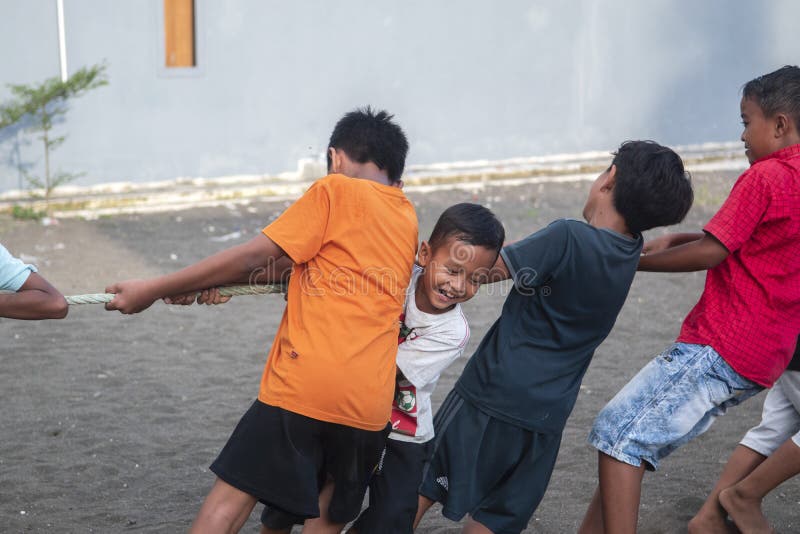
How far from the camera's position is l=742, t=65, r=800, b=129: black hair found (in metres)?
2.99

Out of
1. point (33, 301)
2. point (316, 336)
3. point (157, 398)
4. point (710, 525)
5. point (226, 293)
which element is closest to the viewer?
point (316, 336)

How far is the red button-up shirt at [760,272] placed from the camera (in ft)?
9.59

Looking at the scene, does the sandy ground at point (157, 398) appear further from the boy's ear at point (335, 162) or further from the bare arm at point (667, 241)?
the boy's ear at point (335, 162)

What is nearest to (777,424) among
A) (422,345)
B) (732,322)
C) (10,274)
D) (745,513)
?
(745,513)

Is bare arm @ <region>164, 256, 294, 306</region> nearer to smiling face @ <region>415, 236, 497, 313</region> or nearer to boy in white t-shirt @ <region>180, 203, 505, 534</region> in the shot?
boy in white t-shirt @ <region>180, 203, 505, 534</region>

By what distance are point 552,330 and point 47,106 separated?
7420 millimetres

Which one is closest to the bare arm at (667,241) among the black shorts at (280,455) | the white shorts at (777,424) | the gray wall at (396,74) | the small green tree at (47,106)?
the white shorts at (777,424)

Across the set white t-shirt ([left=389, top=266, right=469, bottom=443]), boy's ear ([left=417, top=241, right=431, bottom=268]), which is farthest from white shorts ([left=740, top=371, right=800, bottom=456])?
boy's ear ([left=417, top=241, right=431, bottom=268])

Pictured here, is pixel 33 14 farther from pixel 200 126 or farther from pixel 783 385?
pixel 783 385

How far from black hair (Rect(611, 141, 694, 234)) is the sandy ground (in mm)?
1471

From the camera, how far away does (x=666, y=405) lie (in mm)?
2984

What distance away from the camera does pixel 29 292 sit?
8.80 ft

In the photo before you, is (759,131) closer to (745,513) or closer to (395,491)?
(745,513)

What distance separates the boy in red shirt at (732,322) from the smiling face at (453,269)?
67cm
